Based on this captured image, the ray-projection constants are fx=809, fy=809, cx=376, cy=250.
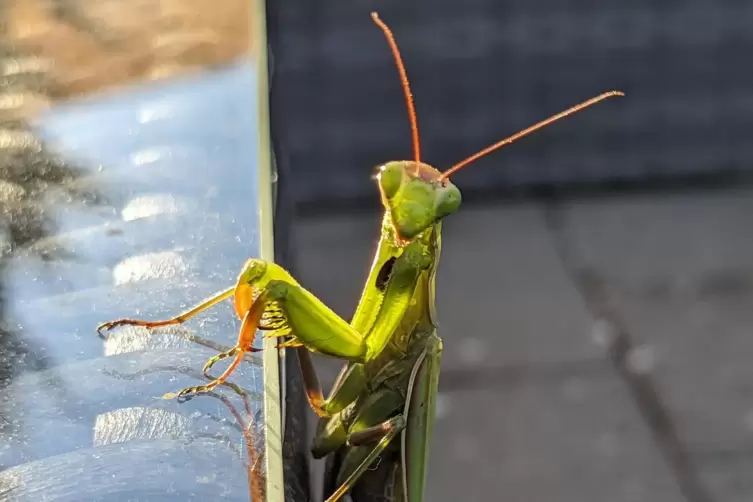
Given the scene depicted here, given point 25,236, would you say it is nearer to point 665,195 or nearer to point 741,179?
point 665,195

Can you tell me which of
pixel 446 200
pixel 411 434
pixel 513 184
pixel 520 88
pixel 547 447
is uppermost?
pixel 446 200

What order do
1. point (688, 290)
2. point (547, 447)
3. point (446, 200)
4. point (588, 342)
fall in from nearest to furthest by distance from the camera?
point (446, 200) → point (547, 447) → point (588, 342) → point (688, 290)

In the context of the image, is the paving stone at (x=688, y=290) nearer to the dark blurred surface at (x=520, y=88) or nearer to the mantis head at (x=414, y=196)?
the dark blurred surface at (x=520, y=88)

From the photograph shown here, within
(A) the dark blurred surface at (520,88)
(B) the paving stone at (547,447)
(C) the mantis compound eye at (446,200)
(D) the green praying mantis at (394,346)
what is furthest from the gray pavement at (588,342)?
(C) the mantis compound eye at (446,200)

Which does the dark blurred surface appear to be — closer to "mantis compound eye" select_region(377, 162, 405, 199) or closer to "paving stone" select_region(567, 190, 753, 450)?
"paving stone" select_region(567, 190, 753, 450)

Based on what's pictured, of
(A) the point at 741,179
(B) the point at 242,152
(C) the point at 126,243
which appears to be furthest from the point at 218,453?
(A) the point at 741,179

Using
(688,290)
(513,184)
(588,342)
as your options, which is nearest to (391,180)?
(588,342)

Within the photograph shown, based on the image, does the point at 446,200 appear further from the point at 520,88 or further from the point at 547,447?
the point at 520,88
